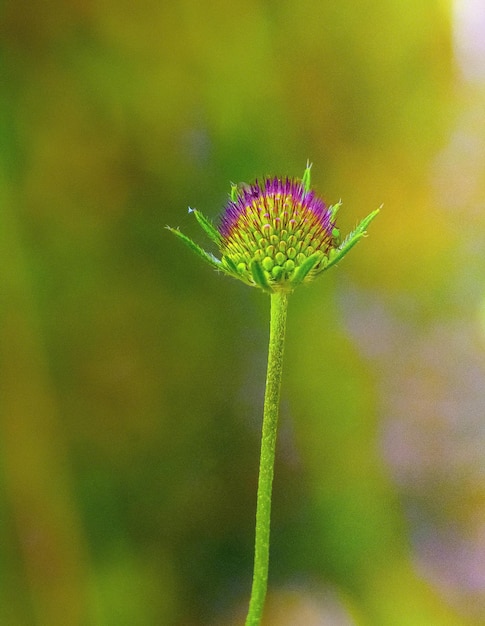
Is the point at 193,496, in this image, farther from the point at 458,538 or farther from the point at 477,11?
the point at 477,11

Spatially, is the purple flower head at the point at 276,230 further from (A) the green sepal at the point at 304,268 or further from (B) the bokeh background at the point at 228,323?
(B) the bokeh background at the point at 228,323

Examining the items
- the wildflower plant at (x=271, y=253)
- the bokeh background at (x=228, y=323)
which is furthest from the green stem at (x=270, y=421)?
the bokeh background at (x=228, y=323)

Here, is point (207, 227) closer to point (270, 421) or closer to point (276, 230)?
point (276, 230)

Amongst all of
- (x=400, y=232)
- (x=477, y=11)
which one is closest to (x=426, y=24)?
(x=477, y=11)

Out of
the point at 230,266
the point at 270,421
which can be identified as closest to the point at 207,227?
the point at 230,266

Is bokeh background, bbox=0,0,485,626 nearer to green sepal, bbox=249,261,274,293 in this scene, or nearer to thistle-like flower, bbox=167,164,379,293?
thistle-like flower, bbox=167,164,379,293
